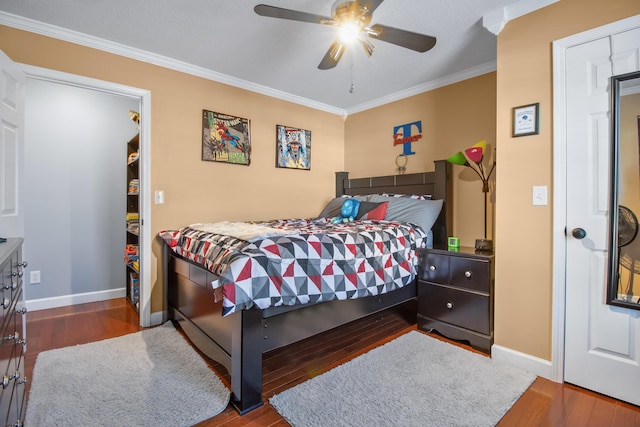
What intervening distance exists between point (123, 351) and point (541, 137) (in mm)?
3167

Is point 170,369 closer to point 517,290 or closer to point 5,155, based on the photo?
point 5,155

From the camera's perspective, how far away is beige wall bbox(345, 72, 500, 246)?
2932 mm

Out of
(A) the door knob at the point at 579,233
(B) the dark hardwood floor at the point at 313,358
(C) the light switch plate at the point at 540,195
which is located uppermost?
(C) the light switch plate at the point at 540,195

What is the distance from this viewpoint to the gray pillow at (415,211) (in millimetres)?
2887

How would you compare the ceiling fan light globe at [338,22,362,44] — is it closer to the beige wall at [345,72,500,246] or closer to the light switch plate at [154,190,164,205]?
the beige wall at [345,72,500,246]

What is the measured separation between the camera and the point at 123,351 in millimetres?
2201

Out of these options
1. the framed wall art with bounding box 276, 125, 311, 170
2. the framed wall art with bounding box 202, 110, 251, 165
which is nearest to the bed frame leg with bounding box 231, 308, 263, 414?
the framed wall art with bounding box 202, 110, 251, 165

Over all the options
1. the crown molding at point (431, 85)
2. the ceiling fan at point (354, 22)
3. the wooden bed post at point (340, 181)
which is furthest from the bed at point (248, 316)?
the ceiling fan at point (354, 22)

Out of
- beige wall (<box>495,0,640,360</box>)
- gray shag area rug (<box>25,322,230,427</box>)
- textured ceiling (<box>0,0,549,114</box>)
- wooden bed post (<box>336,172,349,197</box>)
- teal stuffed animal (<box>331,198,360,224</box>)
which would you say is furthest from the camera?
wooden bed post (<box>336,172,349,197</box>)

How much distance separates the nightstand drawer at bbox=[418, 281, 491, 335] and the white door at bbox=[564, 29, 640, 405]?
50 cm

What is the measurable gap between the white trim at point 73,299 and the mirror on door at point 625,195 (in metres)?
4.38

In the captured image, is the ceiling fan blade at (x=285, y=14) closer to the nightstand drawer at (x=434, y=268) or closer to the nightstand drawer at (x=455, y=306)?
the nightstand drawer at (x=434, y=268)

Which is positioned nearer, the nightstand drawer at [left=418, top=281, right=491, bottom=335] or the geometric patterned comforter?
the geometric patterned comforter

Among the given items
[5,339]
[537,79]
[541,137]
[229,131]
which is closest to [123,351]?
[5,339]
